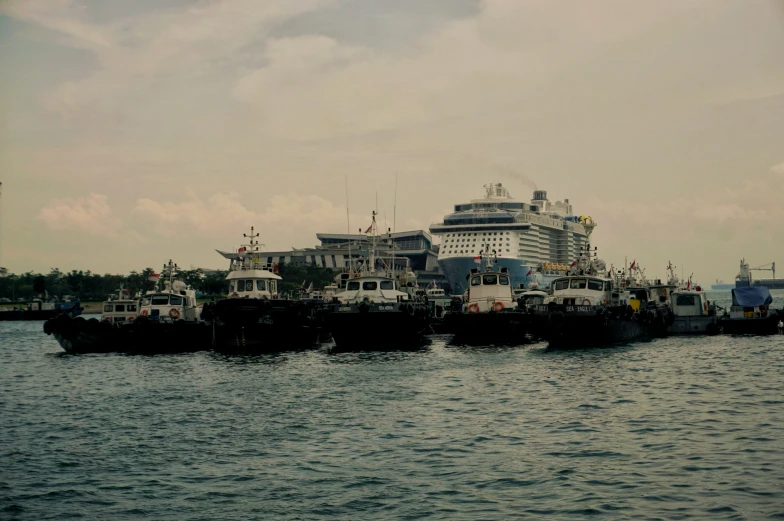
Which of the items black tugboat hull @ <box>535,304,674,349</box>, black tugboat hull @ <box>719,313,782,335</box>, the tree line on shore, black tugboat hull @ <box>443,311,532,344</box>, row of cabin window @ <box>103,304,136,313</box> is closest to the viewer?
black tugboat hull @ <box>535,304,674,349</box>

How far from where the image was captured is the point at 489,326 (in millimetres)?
56594

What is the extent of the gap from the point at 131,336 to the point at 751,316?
4786cm

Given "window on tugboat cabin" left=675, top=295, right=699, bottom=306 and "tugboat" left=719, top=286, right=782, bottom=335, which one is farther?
"window on tugboat cabin" left=675, top=295, right=699, bottom=306

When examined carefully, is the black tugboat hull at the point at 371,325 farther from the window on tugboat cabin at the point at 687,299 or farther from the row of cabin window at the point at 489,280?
the window on tugboat cabin at the point at 687,299

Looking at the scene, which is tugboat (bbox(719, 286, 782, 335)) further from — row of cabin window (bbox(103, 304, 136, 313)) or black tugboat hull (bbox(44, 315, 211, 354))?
row of cabin window (bbox(103, 304, 136, 313))

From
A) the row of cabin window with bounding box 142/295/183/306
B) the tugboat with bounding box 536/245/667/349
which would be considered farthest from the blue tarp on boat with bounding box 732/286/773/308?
the row of cabin window with bounding box 142/295/183/306

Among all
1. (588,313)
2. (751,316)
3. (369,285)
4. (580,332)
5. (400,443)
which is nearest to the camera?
(400,443)

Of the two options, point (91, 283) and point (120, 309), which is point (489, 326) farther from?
point (91, 283)

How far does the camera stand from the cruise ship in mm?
134500

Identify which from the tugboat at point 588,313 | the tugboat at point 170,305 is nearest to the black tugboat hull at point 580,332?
the tugboat at point 588,313

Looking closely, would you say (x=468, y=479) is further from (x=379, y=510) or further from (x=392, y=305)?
(x=392, y=305)

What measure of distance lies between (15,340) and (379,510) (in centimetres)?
7339

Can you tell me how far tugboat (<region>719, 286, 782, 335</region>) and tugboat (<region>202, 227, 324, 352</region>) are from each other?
113 ft

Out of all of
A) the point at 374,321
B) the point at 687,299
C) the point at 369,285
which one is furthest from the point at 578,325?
the point at 687,299
